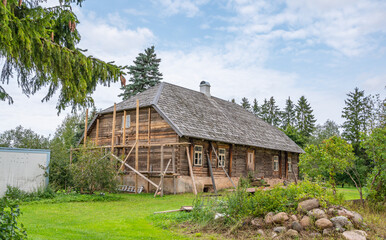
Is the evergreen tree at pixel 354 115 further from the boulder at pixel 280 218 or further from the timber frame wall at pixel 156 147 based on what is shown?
the boulder at pixel 280 218

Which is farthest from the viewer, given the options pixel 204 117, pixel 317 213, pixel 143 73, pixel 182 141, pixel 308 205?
pixel 143 73

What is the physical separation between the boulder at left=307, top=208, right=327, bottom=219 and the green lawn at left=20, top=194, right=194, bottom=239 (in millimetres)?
3165

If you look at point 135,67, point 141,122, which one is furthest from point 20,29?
point 135,67

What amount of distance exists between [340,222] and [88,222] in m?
6.63

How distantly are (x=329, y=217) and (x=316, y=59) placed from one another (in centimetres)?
894

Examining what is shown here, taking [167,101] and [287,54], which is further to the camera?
[167,101]

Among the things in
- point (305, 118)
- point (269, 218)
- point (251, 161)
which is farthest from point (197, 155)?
point (305, 118)

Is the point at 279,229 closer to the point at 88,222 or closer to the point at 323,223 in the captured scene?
the point at 323,223

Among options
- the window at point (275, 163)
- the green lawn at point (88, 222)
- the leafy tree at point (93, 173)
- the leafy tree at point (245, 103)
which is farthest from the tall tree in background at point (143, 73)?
the leafy tree at point (245, 103)

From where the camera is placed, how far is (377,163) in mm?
12961

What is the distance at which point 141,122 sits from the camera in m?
22.6

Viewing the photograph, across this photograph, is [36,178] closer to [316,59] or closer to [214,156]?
[214,156]

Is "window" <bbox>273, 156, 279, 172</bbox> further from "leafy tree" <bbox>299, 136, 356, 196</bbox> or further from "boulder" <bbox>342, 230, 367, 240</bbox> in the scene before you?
"boulder" <bbox>342, 230, 367, 240</bbox>

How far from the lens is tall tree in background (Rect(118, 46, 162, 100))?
38.8 m
